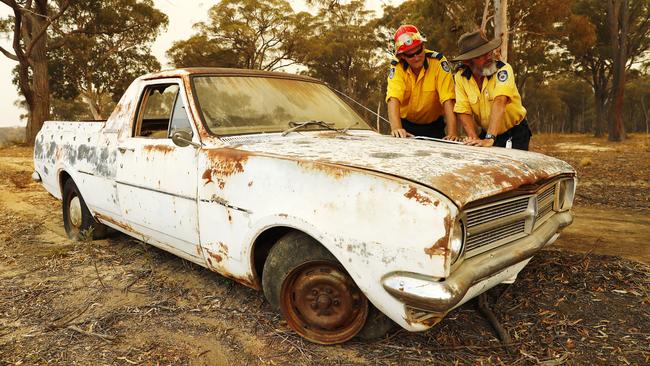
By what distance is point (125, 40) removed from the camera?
81.4 feet

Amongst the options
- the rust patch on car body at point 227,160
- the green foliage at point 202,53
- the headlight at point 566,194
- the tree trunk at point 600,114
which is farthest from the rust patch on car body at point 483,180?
the green foliage at point 202,53

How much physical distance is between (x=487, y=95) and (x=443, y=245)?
2.35 m

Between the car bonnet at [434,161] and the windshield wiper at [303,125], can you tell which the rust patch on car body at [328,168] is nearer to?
the car bonnet at [434,161]

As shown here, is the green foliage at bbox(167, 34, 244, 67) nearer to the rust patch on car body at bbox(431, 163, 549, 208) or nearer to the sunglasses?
the sunglasses

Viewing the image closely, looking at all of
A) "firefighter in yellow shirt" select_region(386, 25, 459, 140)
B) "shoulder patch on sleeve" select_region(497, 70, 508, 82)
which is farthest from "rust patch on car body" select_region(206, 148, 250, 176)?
"shoulder patch on sleeve" select_region(497, 70, 508, 82)

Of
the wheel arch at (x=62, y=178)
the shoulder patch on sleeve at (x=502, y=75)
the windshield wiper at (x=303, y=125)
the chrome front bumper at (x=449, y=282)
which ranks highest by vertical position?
the shoulder patch on sleeve at (x=502, y=75)

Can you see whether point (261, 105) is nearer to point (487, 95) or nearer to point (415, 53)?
point (415, 53)

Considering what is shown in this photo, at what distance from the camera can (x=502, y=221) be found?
217cm

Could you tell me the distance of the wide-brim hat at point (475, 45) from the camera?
3.54 m

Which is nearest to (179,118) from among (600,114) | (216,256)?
(216,256)

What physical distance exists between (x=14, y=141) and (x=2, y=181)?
12424 millimetres

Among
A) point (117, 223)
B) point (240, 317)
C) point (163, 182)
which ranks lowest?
point (240, 317)

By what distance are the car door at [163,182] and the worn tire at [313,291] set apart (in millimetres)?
706

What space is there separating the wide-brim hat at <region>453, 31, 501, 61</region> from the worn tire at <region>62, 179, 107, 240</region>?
3.60 meters
